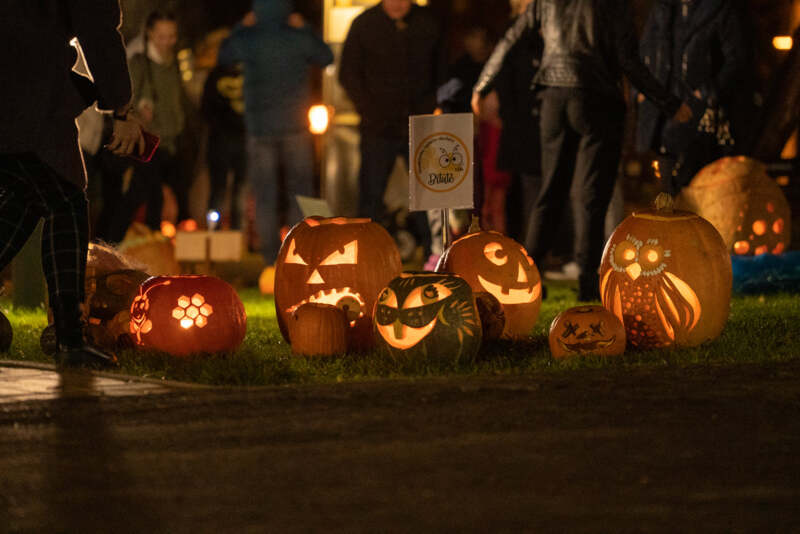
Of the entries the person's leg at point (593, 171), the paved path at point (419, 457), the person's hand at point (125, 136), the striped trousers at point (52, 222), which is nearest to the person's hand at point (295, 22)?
→ the person's leg at point (593, 171)

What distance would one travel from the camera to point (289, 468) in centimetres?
381

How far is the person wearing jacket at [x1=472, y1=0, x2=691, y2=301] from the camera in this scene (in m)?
8.37

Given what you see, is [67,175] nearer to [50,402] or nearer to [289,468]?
[50,402]

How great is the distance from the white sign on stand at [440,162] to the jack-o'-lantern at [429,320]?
1.40 meters

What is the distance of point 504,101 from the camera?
1112 cm

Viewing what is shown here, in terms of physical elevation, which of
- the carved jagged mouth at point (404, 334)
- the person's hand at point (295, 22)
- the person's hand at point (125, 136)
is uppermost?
the person's hand at point (295, 22)

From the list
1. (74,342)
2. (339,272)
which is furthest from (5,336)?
(339,272)

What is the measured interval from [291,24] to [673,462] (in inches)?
308

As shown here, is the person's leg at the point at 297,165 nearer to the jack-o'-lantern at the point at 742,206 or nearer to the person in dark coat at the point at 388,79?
the person in dark coat at the point at 388,79

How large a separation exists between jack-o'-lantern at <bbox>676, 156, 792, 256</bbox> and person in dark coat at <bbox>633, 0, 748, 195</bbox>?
0.23m

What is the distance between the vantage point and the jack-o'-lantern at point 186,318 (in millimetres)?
6152

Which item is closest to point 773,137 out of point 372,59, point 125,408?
point 372,59

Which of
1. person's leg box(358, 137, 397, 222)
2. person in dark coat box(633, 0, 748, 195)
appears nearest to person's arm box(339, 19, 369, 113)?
person's leg box(358, 137, 397, 222)

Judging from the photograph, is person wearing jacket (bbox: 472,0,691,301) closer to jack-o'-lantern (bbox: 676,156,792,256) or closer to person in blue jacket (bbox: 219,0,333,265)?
jack-o'-lantern (bbox: 676,156,792,256)
